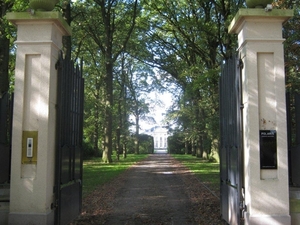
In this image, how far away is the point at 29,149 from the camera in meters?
6.54

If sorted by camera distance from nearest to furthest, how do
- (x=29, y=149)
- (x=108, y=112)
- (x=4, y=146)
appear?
(x=29, y=149) < (x=4, y=146) < (x=108, y=112)

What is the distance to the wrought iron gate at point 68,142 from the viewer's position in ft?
22.7

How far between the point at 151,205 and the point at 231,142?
404 cm

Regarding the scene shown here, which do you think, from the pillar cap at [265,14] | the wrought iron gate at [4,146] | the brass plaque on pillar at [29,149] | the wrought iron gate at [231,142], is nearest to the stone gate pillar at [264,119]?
the pillar cap at [265,14]

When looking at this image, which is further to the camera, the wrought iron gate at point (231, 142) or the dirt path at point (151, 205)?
the dirt path at point (151, 205)

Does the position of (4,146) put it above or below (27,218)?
above

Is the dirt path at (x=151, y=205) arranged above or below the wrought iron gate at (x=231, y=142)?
below

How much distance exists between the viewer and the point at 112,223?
318 inches

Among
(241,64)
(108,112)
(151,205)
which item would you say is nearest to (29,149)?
(241,64)

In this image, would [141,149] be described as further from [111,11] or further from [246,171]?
[246,171]

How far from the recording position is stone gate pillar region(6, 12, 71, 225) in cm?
645

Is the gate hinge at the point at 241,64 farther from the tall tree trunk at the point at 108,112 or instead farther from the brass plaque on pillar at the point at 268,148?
the tall tree trunk at the point at 108,112

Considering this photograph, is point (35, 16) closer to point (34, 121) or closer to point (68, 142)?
point (34, 121)

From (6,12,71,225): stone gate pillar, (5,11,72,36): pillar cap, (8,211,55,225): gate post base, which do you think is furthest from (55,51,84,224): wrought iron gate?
(5,11,72,36): pillar cap
